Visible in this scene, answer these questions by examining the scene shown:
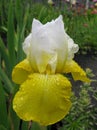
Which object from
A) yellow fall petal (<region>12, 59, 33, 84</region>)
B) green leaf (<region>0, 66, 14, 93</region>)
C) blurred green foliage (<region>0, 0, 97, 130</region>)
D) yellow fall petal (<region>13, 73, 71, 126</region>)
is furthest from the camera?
green leaf (<region>0, 66, 14, 93</region>)

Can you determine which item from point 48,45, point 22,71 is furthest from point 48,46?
point 22,71

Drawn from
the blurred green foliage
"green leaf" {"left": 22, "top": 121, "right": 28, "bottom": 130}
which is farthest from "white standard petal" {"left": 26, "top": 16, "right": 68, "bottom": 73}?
"green leaf" {"left": 22, "top": 121, "right": 28, "bottom": 130}

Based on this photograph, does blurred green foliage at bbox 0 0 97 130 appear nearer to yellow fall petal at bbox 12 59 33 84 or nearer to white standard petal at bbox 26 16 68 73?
yellow fall petal at bbox 12 59 33 84

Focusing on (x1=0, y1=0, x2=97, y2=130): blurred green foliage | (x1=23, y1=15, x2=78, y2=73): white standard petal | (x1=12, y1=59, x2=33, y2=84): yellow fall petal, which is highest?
(x1=23, y1=15, x2=78, y2=73): white standard petal

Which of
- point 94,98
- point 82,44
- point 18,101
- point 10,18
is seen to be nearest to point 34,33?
point 18,101

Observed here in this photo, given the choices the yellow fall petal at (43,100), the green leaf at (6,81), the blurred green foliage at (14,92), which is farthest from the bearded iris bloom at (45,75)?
the green leaf at (6,81)

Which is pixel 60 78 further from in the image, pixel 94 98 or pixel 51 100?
pixel 94 98

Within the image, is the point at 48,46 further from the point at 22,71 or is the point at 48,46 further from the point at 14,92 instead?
the point at 14,92
